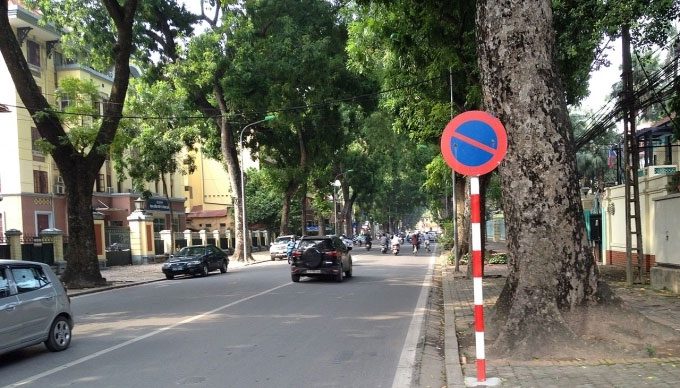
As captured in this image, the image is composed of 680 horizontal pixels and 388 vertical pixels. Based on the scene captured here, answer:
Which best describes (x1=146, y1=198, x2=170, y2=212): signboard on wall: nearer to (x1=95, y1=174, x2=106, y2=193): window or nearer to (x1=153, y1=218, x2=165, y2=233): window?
(x1=153, y1=218, x2=165, y2=233): window

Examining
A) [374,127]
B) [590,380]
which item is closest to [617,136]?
[374,127]

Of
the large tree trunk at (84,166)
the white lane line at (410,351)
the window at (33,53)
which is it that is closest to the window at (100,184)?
the window at (33,53)

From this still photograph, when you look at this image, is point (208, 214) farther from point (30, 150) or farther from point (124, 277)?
point (124, 277)

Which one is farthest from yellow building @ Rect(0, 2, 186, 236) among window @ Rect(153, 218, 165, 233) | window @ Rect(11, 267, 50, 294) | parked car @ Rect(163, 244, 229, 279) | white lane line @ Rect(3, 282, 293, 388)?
window @ Rect(11, 267, 50, 294)

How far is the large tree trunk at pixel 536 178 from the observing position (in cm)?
692

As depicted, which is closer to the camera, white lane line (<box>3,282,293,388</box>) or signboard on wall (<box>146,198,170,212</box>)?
white lane line (<box>3,282,293,388</box>)

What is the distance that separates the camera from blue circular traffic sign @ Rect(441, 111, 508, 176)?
5762 mm

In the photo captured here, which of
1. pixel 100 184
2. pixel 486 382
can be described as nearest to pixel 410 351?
pixel 486 382

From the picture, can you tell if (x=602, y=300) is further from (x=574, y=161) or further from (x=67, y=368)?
(x=67, y=368)

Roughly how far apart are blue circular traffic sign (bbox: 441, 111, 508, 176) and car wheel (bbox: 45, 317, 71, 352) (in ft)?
20.4

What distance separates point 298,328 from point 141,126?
29.1 meters

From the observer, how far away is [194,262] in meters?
23.2

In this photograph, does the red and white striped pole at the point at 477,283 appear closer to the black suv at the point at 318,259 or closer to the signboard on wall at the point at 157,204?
the black suv at the point at 318,259

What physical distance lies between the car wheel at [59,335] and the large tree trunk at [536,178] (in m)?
6.13
